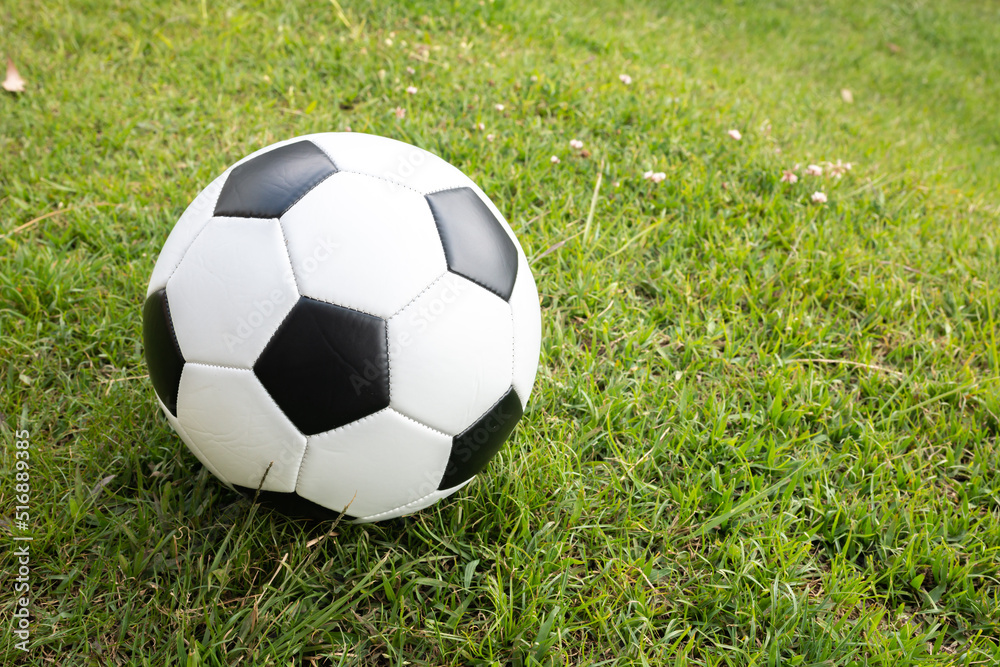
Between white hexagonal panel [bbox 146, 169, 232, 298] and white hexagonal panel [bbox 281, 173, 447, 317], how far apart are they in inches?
10.2

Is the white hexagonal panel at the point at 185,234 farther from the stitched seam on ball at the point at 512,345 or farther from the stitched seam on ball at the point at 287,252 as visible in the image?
the stitched seam on ball at the point at 512,345

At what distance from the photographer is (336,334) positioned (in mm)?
1405

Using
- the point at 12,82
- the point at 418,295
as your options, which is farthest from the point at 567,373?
the point at 12,82

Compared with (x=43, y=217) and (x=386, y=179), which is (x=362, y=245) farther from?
(x=43, y=217)

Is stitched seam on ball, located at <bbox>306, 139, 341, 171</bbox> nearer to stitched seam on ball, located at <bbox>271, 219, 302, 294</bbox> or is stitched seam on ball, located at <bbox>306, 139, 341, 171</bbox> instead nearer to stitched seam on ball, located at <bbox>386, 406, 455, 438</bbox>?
stitched seam on ball, located at <bbox>271, 219, 302, 294</bbox>

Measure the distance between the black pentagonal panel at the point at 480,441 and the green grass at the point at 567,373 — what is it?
24 centimetres

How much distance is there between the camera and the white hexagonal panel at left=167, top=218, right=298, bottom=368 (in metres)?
1.41

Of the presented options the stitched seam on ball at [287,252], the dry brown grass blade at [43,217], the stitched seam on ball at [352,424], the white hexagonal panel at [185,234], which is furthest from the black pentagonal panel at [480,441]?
the dry brown grass blade at [43,217]

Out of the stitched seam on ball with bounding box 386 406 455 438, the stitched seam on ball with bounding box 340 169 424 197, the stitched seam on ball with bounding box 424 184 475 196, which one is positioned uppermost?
the stitched seam on ball with bounding box 340 169 424 197

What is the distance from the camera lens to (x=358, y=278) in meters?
1.43

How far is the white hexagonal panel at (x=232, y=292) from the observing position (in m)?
1.41

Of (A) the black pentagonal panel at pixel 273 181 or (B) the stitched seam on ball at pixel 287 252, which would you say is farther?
(A) the black pentagonal panel at pixel 273 181

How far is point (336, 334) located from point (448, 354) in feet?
0.85

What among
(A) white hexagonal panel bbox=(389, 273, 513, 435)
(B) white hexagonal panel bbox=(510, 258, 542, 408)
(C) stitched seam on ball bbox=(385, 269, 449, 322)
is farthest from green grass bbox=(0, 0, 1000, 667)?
(C) stitched seam on ball bbox=(385, 269, 449, 322)
